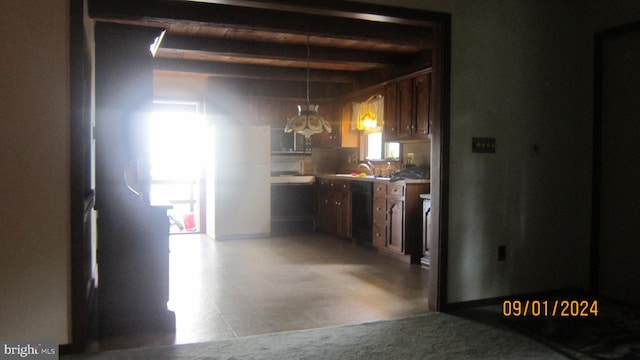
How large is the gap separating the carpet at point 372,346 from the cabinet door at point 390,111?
3.39 m

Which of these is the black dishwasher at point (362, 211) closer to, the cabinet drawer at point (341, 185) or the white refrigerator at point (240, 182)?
the cabinet drawer at point (341, 185)

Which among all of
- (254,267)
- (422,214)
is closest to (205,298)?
(254,267)

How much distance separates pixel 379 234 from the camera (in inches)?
239

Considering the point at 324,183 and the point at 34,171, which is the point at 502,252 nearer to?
the point at 34,171

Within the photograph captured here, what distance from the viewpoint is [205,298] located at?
13.1 ft

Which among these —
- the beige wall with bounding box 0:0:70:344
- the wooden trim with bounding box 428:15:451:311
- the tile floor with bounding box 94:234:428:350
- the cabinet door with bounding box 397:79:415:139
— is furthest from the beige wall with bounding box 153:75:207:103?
the beige wall with bounding box 0:0:70:344

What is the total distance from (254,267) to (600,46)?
3789mm

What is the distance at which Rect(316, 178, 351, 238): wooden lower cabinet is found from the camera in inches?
272

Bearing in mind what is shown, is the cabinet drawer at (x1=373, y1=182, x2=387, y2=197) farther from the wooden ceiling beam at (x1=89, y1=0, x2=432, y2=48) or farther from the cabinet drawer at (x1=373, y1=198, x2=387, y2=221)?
the wooden ceiling beam at (x1=89, y1=0, x2=432, y2=48)

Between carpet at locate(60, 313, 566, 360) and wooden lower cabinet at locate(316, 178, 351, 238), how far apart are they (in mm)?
3643

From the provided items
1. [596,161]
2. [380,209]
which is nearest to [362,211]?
[380,209]
